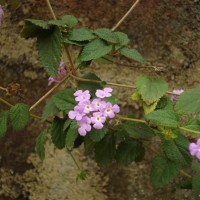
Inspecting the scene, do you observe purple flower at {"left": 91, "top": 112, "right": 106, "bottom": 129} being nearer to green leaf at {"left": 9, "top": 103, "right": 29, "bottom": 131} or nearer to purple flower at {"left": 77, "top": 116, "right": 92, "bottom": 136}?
purple flower at {"left": 77, "top": 116, "right": 92, "bottom": 136}

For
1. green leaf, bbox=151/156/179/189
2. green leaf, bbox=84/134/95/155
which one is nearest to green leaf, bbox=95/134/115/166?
green leaf, bbox=84/134/95/155

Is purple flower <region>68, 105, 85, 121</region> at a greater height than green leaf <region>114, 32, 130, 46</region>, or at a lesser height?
lesser

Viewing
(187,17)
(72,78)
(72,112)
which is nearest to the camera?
(72,112)

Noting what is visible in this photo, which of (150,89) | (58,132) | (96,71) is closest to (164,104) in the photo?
(150,89)

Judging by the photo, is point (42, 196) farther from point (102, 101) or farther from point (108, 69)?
point (102, 101)

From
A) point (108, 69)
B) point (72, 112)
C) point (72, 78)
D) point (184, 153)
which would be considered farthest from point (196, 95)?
point (108, 69)

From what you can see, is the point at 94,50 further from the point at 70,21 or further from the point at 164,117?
the point at 164,117

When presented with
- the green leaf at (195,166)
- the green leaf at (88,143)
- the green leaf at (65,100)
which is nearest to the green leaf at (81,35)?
the green leaf at (65,100)
